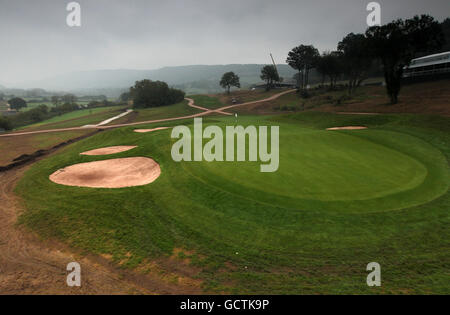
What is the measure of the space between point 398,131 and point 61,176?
4035cm

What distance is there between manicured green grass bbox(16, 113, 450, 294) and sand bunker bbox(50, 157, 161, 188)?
3.59 ft

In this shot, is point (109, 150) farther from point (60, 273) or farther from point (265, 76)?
point (265, 76)

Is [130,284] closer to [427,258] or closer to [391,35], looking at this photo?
[427,258]

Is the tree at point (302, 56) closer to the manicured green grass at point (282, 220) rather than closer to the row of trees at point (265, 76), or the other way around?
the row of trees at point (265, 76)

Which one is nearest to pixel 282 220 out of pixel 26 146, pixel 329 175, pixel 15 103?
pixel 329 175

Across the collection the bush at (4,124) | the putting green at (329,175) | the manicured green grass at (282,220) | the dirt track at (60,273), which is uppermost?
the bush at (4,124)

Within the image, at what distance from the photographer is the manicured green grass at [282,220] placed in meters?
8.98

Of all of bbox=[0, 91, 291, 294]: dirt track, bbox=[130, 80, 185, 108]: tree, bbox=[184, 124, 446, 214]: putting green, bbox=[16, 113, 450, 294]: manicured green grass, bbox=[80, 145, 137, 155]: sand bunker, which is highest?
bbox=[130, 80, 185, 108]: tree

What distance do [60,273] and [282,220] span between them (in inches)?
425

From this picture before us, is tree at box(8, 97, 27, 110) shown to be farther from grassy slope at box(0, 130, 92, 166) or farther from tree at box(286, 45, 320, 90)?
tree at box(286, 45, 320, 90)

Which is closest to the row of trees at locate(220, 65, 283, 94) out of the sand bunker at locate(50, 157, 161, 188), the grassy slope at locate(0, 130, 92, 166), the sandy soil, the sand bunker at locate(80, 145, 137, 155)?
the grassy slope at locate(0, 130, 92, 166)

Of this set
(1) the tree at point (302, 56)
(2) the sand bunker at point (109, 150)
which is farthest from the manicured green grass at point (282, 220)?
(1) the tree at point (302, 56)

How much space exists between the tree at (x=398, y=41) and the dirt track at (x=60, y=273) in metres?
54.6

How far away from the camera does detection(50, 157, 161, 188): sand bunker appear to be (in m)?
17.9
